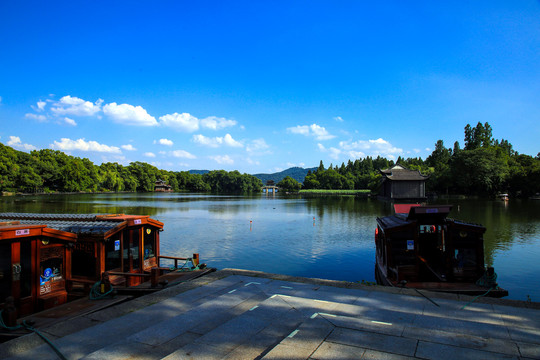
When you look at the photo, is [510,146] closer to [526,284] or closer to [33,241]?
[526,284]

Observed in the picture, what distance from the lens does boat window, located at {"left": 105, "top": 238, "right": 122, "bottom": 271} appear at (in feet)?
38.0

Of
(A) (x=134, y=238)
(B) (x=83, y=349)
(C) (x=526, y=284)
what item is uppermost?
(A) (x=134, y=238)

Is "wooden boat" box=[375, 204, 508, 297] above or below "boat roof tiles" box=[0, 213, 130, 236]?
below

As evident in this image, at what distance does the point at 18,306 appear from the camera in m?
8.89

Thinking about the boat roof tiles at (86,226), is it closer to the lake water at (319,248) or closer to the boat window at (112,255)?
the boat window at (112,255)

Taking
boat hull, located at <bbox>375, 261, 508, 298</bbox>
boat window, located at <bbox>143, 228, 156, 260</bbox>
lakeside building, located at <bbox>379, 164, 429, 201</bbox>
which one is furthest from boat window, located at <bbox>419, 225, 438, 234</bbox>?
lakeside building, located at <bbox>379, 164, 429, 201</bbox>

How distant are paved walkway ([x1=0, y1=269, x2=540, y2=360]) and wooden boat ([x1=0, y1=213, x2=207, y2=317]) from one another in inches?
97.6

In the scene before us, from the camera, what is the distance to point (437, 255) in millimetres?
13672

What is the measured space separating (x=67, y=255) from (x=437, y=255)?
1342cm

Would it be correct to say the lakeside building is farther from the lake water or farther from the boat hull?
the boat hull

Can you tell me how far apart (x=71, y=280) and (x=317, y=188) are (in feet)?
503

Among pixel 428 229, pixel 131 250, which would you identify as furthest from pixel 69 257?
pixel 428 229

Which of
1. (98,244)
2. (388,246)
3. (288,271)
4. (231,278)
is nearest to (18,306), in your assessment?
(98,244)

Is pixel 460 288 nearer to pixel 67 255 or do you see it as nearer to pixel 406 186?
pixel 67 255
